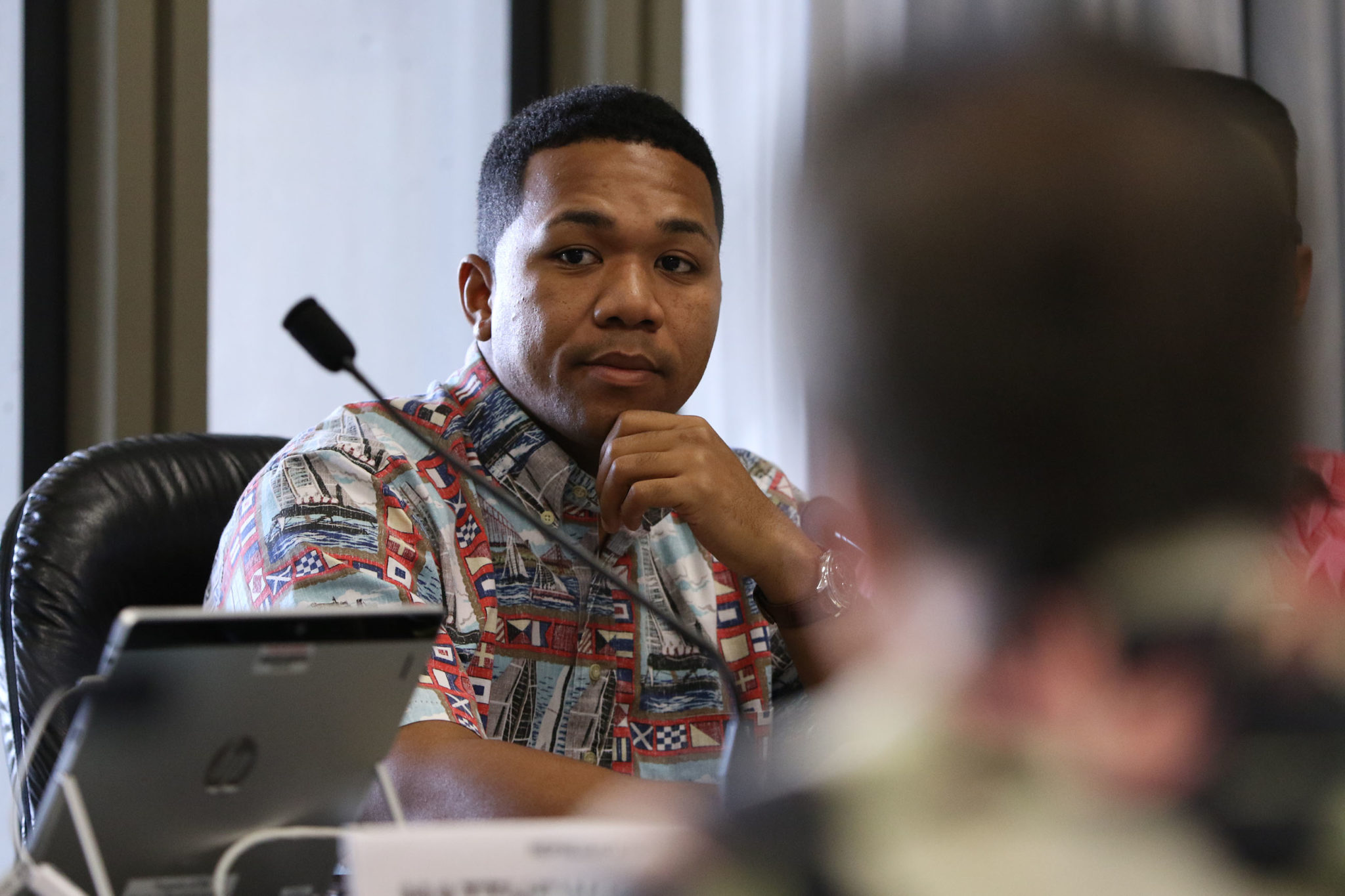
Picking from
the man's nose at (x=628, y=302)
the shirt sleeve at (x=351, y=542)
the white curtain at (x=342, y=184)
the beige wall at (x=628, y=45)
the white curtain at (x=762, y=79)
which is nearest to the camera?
the shirt sleeve at (x=351, y=542)

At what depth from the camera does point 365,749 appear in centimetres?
80

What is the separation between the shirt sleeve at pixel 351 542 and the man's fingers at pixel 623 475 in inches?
7.1

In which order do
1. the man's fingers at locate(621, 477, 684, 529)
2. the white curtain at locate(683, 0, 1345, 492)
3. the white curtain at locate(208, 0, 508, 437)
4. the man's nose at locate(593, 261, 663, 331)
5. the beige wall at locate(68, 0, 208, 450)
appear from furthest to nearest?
the white curtain at locate(683, 0, 1345, 492) < the white curtain at locate(208, 0, 508, 437) < the beige wall at locate(68, 0, 208, 450) < the man's nose at locate(593, 261, 663, 331) < the man's fingers at locate(621, 477, 684, 529)

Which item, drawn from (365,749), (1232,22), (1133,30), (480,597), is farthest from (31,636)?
(1232,22)

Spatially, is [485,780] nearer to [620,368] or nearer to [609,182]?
[620,368]

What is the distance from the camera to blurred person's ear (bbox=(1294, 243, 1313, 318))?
1.56 feet

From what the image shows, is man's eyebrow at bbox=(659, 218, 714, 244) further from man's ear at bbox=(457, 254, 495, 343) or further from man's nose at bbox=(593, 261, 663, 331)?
man's ear at bbox=(457, 254, 495, 343)

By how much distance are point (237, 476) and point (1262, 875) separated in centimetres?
134

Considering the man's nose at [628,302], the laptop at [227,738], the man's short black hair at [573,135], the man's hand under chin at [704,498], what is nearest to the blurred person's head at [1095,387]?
the laptop at [227,738]

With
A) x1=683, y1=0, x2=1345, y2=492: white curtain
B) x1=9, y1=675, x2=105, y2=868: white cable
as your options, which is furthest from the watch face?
x1=9, y1=675, x2=105, y2=868: white cable

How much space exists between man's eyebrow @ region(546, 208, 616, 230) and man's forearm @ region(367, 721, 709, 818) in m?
0.69

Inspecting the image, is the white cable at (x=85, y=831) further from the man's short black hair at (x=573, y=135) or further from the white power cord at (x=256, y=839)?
the man's short black hair at (x=573, y=135)

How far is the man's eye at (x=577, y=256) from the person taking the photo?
62.9 inches

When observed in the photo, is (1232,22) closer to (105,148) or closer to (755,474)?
(755,474)
